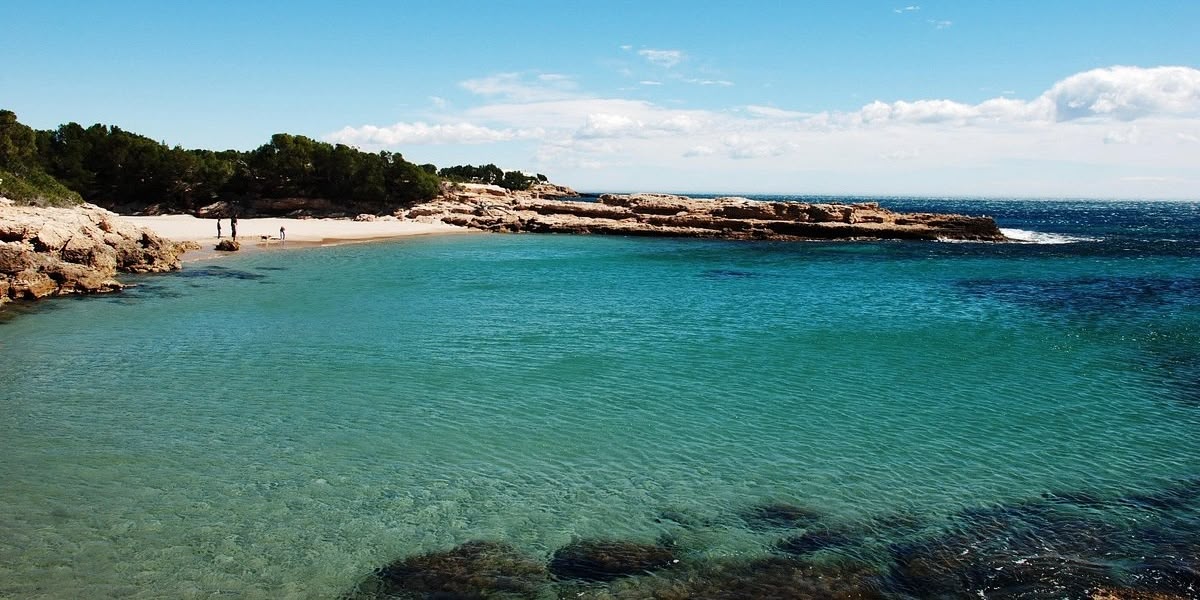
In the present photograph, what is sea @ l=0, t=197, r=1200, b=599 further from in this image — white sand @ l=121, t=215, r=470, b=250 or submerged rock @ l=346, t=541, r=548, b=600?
white sand @ l=121, t=215, r=470, b=250

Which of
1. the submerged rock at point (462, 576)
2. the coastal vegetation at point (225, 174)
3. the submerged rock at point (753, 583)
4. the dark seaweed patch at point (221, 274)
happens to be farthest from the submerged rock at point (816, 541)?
the coastal vegetation at point (225, 174)

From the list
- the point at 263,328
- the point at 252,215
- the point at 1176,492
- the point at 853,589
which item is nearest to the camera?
the point at 853,589

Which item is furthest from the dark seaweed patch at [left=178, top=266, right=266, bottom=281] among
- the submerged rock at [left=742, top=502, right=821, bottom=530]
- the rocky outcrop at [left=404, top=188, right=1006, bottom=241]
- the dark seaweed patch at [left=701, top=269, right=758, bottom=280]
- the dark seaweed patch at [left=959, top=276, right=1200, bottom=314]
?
the rocky outcrop at [left=404, top=188, right=1006, bottom=241]

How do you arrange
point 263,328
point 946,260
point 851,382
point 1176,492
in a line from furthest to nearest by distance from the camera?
point 946,260 < point 263,328 < point 851,382 < point 1176,492

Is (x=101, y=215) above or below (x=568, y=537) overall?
above

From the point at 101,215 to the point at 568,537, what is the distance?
3817cm

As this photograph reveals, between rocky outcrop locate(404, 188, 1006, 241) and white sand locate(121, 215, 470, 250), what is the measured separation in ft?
17.6

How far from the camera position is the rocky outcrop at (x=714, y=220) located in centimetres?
6825

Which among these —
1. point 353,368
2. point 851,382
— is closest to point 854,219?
point 851,382

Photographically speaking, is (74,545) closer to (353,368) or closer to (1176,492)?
(353,368)

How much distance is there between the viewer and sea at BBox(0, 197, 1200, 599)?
32.6 ft

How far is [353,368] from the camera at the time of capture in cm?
2000

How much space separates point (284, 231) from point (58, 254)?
100ft

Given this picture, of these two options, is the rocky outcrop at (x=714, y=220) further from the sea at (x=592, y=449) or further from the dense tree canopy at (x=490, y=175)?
the dense tree canopy at (x=490, y=175)
